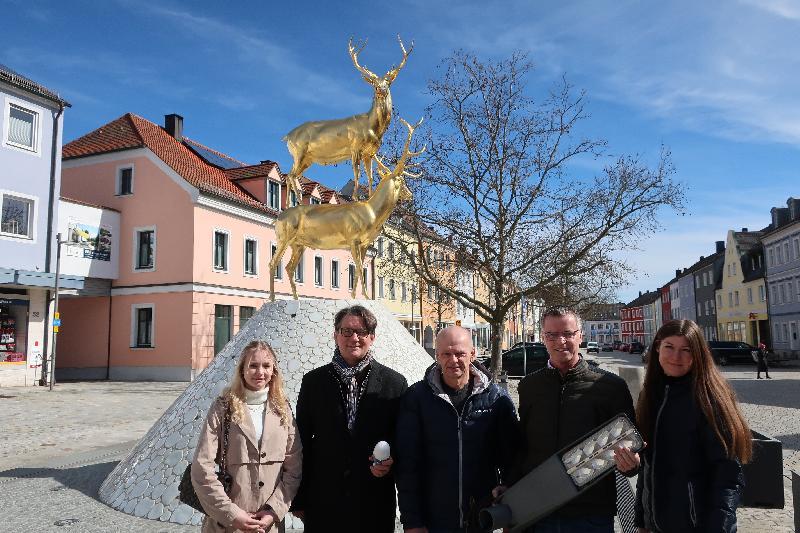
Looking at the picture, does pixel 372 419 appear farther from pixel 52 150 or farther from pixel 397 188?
pixel 52 150

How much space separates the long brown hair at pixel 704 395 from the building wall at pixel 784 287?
4780 centimetres

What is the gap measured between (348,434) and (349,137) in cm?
539

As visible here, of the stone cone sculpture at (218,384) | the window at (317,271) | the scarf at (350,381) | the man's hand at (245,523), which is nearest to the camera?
the man's hand at (245,523)

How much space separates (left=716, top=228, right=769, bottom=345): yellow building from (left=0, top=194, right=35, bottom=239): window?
4744cm

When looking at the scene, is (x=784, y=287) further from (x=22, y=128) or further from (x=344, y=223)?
(x=22, y=128)

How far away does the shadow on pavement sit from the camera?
738cm

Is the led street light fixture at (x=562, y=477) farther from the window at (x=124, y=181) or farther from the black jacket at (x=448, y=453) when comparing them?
the window at (x=124, y=181)

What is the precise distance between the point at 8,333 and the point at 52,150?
7.14 metres

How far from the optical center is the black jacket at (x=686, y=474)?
2.97 m

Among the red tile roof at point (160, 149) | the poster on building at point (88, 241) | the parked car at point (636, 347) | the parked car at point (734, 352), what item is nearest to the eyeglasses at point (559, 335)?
the poster on building at point (88, 241)

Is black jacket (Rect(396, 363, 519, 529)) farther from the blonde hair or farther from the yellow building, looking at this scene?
the yellow building

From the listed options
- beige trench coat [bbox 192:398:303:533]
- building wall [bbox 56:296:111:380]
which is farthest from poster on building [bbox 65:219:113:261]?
beige trench coat [bbox 192:398:303:533]

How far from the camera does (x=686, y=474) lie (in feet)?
10.0

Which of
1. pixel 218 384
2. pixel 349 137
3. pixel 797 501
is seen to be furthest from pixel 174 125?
pixel 797 501
